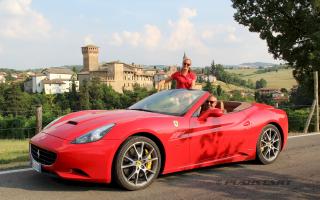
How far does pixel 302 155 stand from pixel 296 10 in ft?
53.2

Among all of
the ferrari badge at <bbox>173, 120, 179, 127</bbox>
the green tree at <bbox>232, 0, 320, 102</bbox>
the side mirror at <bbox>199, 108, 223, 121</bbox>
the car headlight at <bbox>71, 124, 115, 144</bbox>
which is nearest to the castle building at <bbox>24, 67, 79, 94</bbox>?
the green tree at <bbox>232, 0, 320, 102</bbox>

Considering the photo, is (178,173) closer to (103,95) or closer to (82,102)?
(82,102)

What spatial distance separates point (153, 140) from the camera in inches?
214

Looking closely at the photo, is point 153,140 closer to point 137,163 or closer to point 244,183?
point 137,163

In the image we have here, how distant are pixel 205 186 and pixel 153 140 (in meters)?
0.93

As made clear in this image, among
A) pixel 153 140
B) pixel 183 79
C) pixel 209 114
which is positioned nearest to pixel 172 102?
pixel 209 114

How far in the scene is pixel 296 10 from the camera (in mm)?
22109

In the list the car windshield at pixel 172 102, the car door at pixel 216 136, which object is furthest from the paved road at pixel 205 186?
the car windshield at pixel 172 102

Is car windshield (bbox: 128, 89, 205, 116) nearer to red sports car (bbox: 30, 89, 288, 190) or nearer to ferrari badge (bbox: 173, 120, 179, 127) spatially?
red sports car (bbox: 30, 89, 288, 190)

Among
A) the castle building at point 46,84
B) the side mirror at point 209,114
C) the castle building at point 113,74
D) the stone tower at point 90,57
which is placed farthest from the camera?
A: the stone tower at point 90,57

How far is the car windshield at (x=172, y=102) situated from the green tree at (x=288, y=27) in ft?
52.5

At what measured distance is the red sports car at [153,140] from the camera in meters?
4.91

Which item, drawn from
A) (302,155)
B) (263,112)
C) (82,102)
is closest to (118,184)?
(263,112)

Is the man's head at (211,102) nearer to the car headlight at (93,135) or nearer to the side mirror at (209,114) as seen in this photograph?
the side mirror at (209,114)
